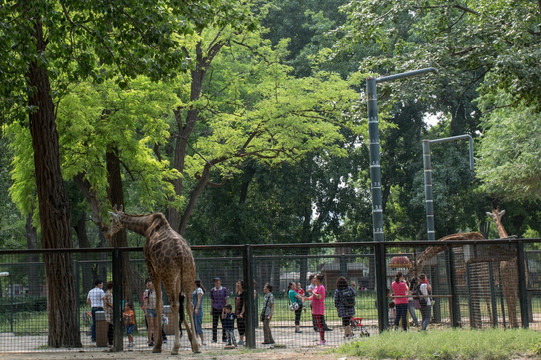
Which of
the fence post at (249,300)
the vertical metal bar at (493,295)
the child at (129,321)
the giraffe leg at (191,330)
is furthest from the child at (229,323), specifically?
the vertical metal bar at (493,295)

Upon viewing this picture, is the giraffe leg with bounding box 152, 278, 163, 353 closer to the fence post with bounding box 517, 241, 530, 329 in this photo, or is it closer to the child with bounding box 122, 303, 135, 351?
the child with bounding box 122, 303, 135, 351

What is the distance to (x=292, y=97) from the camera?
A: 89.5 feet

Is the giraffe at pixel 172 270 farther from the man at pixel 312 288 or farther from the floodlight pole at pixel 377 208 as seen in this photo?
the floodlight pole at pixel 377 208

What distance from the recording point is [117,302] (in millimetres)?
14055

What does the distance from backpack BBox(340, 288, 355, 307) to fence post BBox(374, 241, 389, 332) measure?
1.96 ft

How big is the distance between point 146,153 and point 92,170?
2.18 meters

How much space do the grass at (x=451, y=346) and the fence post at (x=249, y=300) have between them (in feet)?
7.42

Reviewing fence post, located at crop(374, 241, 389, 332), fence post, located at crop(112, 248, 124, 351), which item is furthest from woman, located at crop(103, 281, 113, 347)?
fence post, located at crop(374, 241, 389, 332)

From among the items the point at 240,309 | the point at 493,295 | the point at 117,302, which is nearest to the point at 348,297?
the point at 240,309

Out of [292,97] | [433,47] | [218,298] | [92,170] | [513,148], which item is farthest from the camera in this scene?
[513,148]

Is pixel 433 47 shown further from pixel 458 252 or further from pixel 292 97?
pixel 458 252

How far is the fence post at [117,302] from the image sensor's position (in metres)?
13.9

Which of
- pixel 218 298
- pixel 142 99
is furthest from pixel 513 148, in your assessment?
pixel 218 298

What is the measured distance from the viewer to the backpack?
14.7 m
